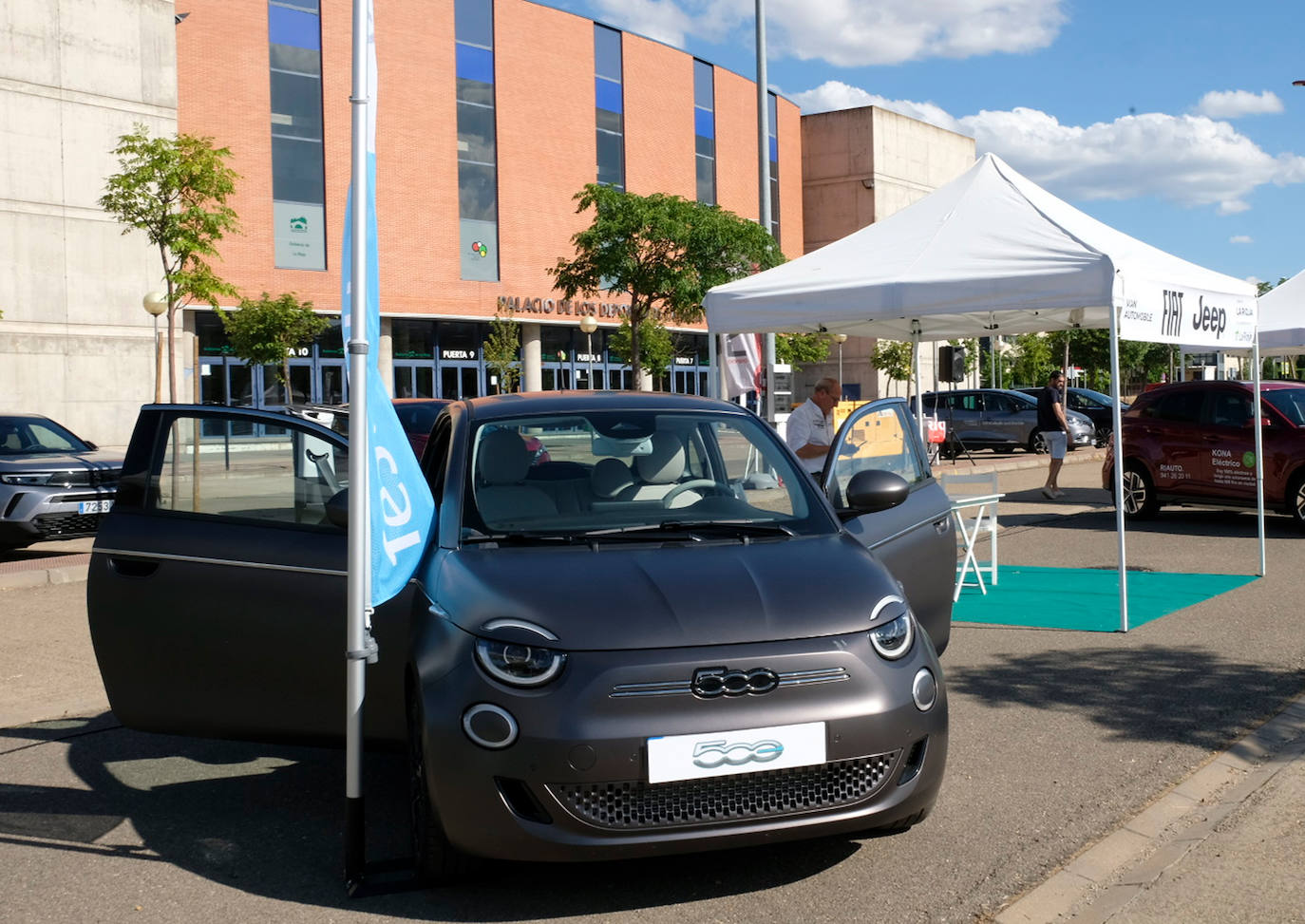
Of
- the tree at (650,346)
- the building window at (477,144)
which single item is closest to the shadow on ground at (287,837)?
the building window at (477,144)

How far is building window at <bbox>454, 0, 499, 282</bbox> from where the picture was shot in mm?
43344

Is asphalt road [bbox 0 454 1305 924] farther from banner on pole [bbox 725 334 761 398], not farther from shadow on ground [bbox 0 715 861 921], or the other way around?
banner on pole [bbox 725 334 761 398]

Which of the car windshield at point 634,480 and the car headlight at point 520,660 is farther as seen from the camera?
the car windshield at point 634,480

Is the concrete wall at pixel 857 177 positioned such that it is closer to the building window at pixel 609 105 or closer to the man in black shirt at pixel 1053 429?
the building window at pixel 609 105

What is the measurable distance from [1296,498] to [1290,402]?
4.17 ft

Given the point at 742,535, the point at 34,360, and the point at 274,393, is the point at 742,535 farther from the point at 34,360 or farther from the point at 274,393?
the point at 274,393

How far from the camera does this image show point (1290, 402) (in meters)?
14.5

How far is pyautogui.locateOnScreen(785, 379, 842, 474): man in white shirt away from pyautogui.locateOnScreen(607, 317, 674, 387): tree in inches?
1417

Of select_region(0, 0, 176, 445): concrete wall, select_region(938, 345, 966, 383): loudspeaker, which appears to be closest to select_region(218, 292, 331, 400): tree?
select_region(0, 0, 176, 445): concrete wall

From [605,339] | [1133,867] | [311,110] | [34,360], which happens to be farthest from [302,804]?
[605,339]

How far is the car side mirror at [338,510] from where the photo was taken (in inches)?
170

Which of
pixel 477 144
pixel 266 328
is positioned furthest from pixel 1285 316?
pixel 477 144

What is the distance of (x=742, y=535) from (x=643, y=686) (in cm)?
100

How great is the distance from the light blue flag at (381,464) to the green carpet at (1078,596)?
18.1 ft
